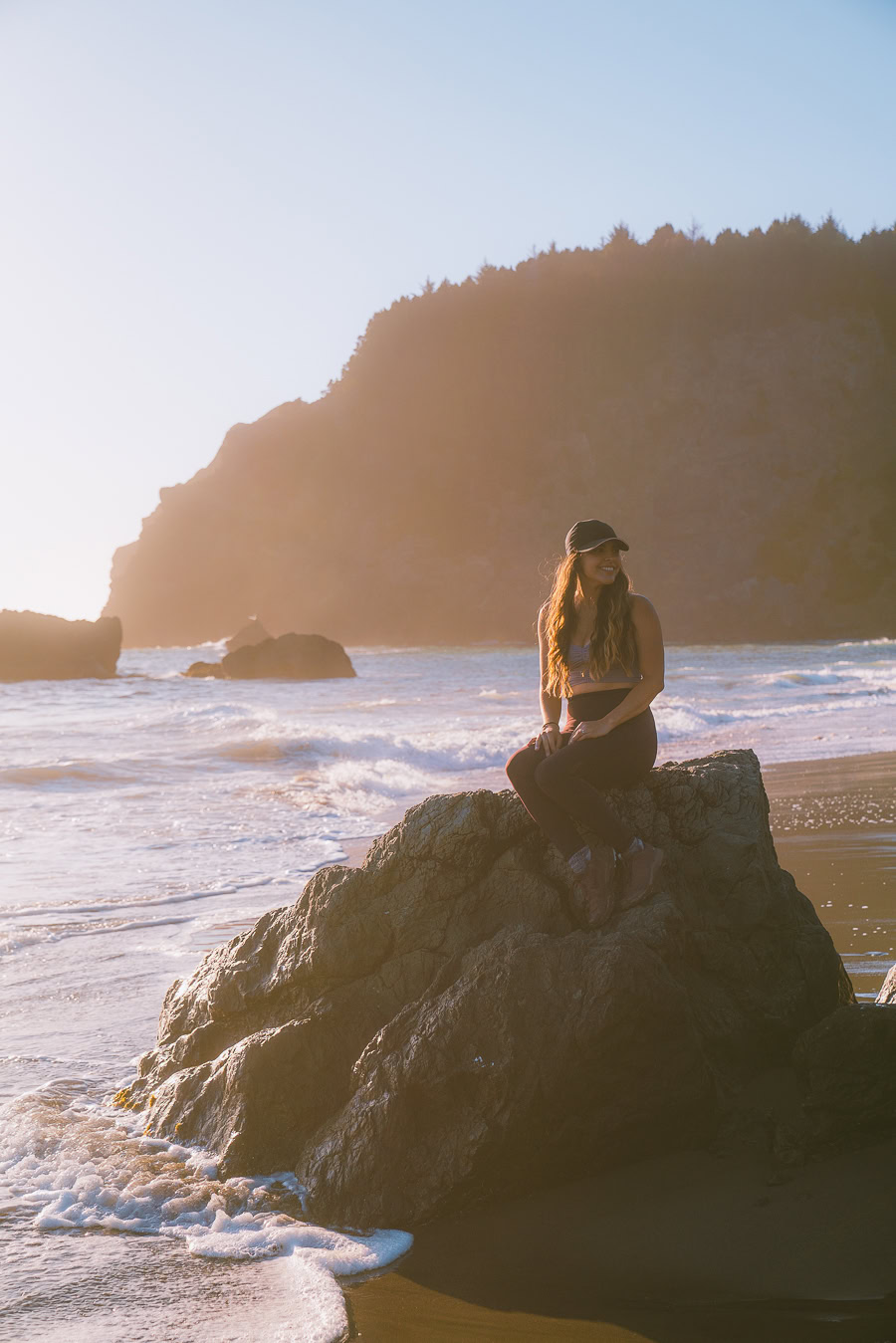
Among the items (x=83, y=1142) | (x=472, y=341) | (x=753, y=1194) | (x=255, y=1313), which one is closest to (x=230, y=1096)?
(x=83, y=1142)

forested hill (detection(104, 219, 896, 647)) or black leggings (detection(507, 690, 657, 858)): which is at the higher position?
forested hill (detection(104, 219, 896, 647))

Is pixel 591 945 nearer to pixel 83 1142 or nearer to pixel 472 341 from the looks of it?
pixel 83 1142

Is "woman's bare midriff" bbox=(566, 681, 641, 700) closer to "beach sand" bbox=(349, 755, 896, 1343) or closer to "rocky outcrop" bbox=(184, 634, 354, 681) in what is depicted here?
"beach sand" bbox=(349, 755, 896, 1343)

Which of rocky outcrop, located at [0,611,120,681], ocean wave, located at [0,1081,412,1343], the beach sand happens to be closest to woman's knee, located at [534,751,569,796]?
the beach sand

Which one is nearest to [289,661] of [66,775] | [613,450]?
[66,775]

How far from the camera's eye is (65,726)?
62.1 feet

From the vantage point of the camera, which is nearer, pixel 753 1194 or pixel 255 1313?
pixel 255 1313

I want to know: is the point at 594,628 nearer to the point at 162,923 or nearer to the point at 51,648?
the point at 162,923

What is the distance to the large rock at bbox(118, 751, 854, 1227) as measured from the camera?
3053 millimetres

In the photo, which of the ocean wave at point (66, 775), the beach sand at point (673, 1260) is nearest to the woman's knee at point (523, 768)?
the beach sand at point (673, 1260)

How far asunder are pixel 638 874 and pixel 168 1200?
1.70 m

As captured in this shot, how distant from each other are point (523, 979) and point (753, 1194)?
0.81 metres

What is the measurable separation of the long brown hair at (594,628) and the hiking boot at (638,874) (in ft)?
2.08

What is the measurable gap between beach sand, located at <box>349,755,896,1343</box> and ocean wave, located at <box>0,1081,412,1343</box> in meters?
0.11
